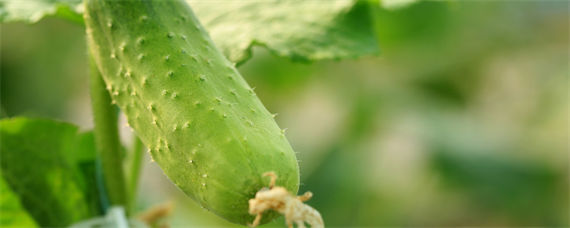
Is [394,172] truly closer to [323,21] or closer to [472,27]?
[472,27]

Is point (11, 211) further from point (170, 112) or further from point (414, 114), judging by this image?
point (414, 114)

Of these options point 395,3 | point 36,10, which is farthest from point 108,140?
point 395,3

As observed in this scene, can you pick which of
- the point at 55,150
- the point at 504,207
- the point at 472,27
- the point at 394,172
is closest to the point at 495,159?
the point at 504,207

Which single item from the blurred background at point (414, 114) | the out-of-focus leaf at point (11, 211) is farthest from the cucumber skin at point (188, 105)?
the blurred background at point (414, 114)

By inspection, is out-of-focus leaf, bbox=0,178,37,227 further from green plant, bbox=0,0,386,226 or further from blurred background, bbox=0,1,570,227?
blurred background, bbox=0,1,570,227

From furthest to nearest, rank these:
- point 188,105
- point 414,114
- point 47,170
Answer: point 414,114
point 47,170
point 188,105

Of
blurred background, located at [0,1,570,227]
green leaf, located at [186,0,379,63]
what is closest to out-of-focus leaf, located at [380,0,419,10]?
green leaf, located at [186,0,379,63]

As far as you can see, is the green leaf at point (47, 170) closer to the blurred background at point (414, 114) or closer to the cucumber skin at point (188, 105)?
the cucumber skin at point (188, 105)
